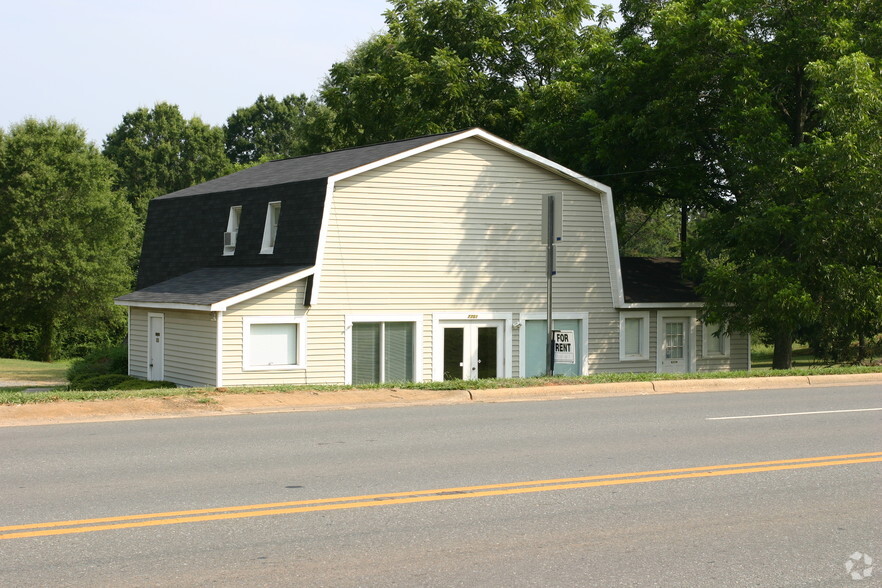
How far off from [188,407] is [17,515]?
7399 millimetres

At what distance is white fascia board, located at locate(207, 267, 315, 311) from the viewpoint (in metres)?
22.9

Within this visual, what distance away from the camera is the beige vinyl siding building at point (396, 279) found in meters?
24.4

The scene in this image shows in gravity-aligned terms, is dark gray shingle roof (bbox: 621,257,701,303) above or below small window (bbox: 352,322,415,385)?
above

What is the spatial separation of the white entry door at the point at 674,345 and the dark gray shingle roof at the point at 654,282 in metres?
0.77

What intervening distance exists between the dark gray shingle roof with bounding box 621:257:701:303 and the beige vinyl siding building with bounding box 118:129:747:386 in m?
0.41

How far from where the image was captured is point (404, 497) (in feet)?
28.9

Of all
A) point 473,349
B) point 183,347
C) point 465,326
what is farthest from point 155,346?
point 473,349

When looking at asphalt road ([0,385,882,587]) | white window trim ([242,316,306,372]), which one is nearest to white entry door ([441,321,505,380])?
white window trim ([242,316,306,372])

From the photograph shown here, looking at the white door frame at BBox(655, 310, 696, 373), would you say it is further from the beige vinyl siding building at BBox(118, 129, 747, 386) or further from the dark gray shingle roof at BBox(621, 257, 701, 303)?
the dark gray shingle roof at BBox(621, 257, 701, 303)

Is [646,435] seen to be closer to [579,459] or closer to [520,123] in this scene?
[579,459]

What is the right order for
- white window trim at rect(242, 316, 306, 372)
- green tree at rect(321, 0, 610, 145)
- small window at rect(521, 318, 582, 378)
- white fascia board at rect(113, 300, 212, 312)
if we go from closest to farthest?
white fascia board at rect(113, 300, 212, 312), white window trim at rect(242, 316, 306, 372), small window at rect(521, 318, 582, 378), green tree at rect(321, 0, 610, 145)

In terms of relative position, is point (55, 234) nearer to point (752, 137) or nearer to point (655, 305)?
point (655, 305)

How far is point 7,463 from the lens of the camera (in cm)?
1046

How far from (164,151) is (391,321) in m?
55.1
